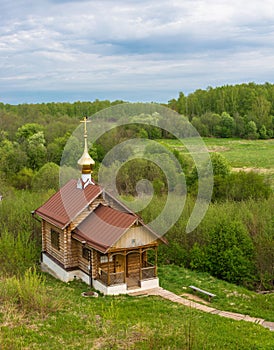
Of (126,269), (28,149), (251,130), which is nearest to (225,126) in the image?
(251,130)

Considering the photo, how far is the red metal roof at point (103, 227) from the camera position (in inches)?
681

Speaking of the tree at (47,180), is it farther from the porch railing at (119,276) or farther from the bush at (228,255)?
the porch railing at (119,276)

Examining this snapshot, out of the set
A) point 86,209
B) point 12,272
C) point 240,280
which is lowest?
point 240,280

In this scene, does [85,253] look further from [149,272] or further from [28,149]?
[28,149]

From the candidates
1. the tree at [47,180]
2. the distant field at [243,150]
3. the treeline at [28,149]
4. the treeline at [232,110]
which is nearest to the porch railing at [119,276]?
the treeline at [28,149]

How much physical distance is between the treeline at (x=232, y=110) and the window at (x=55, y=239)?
2045 inches

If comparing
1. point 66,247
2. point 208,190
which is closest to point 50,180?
point 208,190

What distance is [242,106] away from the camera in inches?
3297

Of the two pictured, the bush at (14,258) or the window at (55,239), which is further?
the window at (55,239)

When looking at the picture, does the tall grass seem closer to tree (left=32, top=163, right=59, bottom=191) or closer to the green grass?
the green grass

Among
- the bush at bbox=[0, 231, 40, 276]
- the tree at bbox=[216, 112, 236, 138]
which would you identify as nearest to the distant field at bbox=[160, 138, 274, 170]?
the tree at bbox=[216, 112, 236, 138]

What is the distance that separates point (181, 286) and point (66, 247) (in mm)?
5195

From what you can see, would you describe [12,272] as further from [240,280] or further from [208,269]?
[240,280]

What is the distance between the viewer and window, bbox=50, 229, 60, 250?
20.6 m
